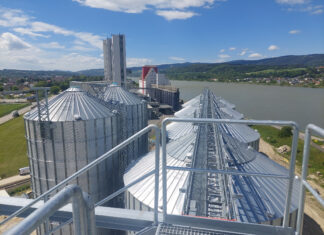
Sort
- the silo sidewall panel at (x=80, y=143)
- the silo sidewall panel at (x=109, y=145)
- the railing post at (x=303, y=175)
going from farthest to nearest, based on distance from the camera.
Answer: the silo sidewall panel at (x=109, y=145) → the silo sidewall panel at (x=80, y=143) → the railing post at (x=303, y=175)

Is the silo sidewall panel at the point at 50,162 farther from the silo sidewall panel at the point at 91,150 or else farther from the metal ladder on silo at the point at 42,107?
the silo sidewall panel at the point at 91,150

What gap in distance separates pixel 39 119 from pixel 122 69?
3555cm

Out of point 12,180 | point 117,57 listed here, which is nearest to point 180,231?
point 12,180

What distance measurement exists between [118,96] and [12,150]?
821 inches

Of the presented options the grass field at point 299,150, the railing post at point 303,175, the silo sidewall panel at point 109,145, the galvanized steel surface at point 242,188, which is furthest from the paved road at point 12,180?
the grass field at point 299,150

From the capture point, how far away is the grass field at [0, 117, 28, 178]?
20789 millimetres

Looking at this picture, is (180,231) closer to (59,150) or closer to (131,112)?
(59,150)

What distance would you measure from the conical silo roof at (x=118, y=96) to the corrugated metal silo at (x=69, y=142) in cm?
430

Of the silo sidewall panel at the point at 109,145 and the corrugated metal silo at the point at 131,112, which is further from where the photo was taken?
the corrugated metal silo at the point at 131,112

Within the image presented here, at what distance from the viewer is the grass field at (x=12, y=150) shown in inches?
818

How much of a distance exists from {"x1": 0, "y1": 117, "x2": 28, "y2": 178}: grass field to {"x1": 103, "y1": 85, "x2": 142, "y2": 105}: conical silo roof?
12619 mm

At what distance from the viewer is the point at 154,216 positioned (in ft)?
10.2

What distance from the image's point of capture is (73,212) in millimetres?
1922

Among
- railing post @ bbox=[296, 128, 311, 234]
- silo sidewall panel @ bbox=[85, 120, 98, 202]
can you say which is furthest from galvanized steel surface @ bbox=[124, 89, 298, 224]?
railing post @ bbox=[296, 128, 311, 234]
